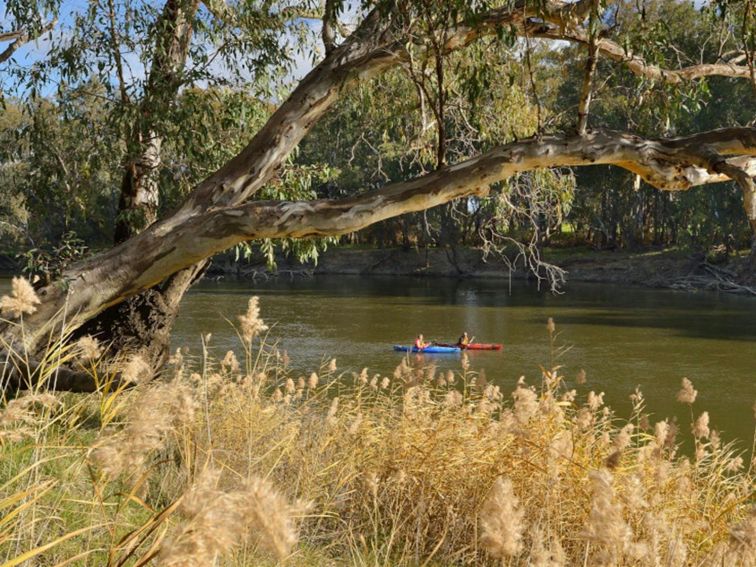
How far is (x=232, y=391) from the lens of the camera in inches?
208

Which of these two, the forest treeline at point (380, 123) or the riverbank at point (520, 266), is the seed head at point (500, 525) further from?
the riverbank at point (520, 266)

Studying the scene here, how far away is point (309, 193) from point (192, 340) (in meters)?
9.04

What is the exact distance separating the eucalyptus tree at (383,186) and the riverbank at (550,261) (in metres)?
22.2

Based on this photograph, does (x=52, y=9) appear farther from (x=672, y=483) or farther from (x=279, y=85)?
(x=672, y=483)

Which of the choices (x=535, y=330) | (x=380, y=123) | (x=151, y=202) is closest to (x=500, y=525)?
(x=151, y=202)

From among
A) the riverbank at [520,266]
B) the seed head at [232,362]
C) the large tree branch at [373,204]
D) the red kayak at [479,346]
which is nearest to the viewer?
the seed head at [232,362]

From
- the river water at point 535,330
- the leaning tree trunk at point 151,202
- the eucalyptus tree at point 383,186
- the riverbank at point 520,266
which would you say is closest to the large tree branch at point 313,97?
the eucalyptus tree at point 383,186

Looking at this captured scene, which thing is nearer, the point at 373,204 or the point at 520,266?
the point at 373,204

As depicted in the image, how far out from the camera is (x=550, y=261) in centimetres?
3231

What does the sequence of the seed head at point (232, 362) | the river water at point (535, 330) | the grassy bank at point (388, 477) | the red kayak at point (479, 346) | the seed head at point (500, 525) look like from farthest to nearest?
the red kayak at point (479, 346), the river water at point (535, 330), the seed head at point (232, 362), the grassy bank at point (388, 477), the seed head at point (500, 525)

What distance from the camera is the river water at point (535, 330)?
41.4 ft

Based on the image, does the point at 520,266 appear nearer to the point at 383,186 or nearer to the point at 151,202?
the point at 151,202

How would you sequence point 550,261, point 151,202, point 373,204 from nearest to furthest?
point 373,204 → point 151,202 → point 550,261

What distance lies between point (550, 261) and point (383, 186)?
27689 mm
